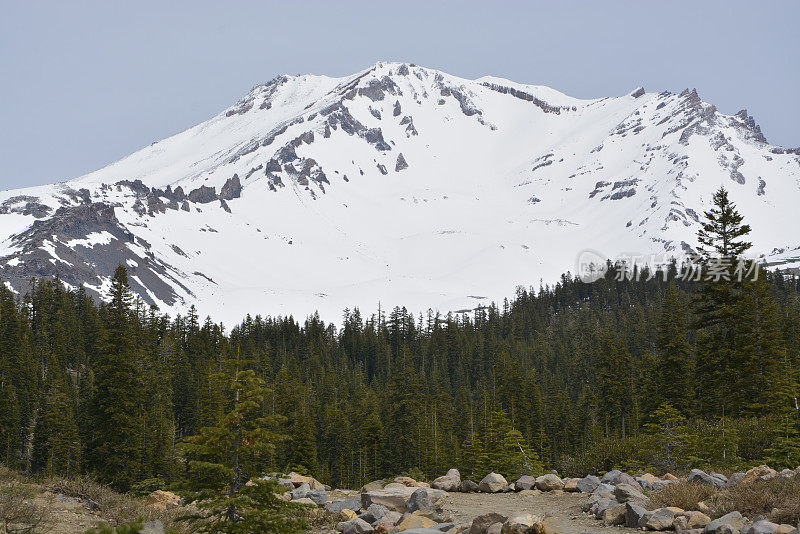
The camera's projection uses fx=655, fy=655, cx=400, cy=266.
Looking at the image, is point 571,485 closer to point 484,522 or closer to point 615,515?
point 615,515

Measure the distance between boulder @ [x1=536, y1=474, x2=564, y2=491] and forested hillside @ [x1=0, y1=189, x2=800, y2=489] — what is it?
447 cm

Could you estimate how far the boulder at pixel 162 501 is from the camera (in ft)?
57.6

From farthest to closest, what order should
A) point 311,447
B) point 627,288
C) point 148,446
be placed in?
1. point 627,288
2. point 148,446
3. point 311,447

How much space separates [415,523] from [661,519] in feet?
16.3

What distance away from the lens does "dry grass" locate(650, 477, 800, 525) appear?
11.9 m

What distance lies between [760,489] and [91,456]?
3576 centimetres

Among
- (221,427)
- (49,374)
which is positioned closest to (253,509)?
(221,427)

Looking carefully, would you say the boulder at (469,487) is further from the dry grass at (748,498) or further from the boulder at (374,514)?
the dry grass at (748,498)

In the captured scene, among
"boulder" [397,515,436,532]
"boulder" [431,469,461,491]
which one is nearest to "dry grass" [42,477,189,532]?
"boulder" [397,515,436,532]

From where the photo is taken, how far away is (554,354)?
134 meters

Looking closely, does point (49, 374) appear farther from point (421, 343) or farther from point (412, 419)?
point (421, 343)

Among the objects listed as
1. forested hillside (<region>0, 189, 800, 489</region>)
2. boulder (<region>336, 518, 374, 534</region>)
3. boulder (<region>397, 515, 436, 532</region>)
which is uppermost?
forested hillside (<region>0, 189, 800, 489</region>)

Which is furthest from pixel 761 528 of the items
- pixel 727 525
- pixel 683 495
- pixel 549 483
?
pixel 549 483

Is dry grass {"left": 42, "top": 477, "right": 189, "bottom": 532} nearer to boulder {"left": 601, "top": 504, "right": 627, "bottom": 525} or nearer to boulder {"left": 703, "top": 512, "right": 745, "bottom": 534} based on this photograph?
boulder {"left": 601, "top": 504, "right": 627, "bottom": 525}
